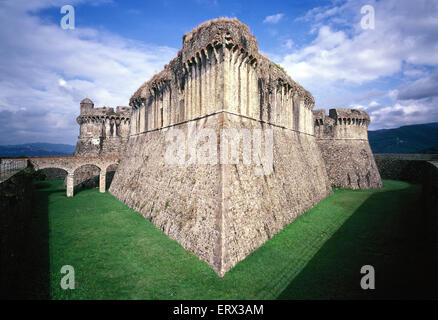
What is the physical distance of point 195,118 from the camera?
13453mm

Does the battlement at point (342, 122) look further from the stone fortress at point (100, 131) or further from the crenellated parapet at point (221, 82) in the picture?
the stone fortress at point (100, 131)

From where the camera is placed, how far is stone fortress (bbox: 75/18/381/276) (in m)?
10.1

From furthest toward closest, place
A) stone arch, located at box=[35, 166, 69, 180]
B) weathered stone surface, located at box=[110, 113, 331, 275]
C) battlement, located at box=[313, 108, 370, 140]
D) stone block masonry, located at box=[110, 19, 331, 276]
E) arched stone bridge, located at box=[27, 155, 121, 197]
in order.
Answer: stone arch, located at box=[35, 166, 69, 180] → battlement, located at box=[313, 108, 370, 140] → arched stone bridge, located at box=[27, 155, 121, 197] → stone block masonry, located at box=[110, 19, 331, 276] → weathered stone surface, located at box=[110, 113, 331, 275]

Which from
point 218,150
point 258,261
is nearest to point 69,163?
point 218,150

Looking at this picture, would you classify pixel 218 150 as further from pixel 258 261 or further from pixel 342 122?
pixel 342 122

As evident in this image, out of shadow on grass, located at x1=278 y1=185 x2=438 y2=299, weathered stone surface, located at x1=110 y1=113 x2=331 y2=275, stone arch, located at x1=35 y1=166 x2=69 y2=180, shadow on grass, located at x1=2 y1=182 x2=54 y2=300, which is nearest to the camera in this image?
shadow on grass, located at x1=2 y1=182 x2=54 y2=300

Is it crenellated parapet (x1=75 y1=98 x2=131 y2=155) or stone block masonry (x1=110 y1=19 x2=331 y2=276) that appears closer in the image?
stone block masonry (x1=110 y1=19 x2=331 y2=276)

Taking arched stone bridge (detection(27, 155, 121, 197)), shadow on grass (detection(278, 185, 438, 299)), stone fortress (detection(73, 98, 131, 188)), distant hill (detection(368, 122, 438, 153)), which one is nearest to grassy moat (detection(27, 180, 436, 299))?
shadow on grass (detection(278, 185, 438, 299))

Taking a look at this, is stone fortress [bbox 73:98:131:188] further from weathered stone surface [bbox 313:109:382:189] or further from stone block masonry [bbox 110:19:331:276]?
weathered stone surface [bbox 313:109:382:189]

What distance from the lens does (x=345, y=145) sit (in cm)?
3158

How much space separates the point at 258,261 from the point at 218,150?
5742mm

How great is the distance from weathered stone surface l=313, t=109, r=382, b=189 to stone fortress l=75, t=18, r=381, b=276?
23.1 feet

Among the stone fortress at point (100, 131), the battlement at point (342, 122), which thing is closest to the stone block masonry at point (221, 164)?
the battlement at point (342, 122)
